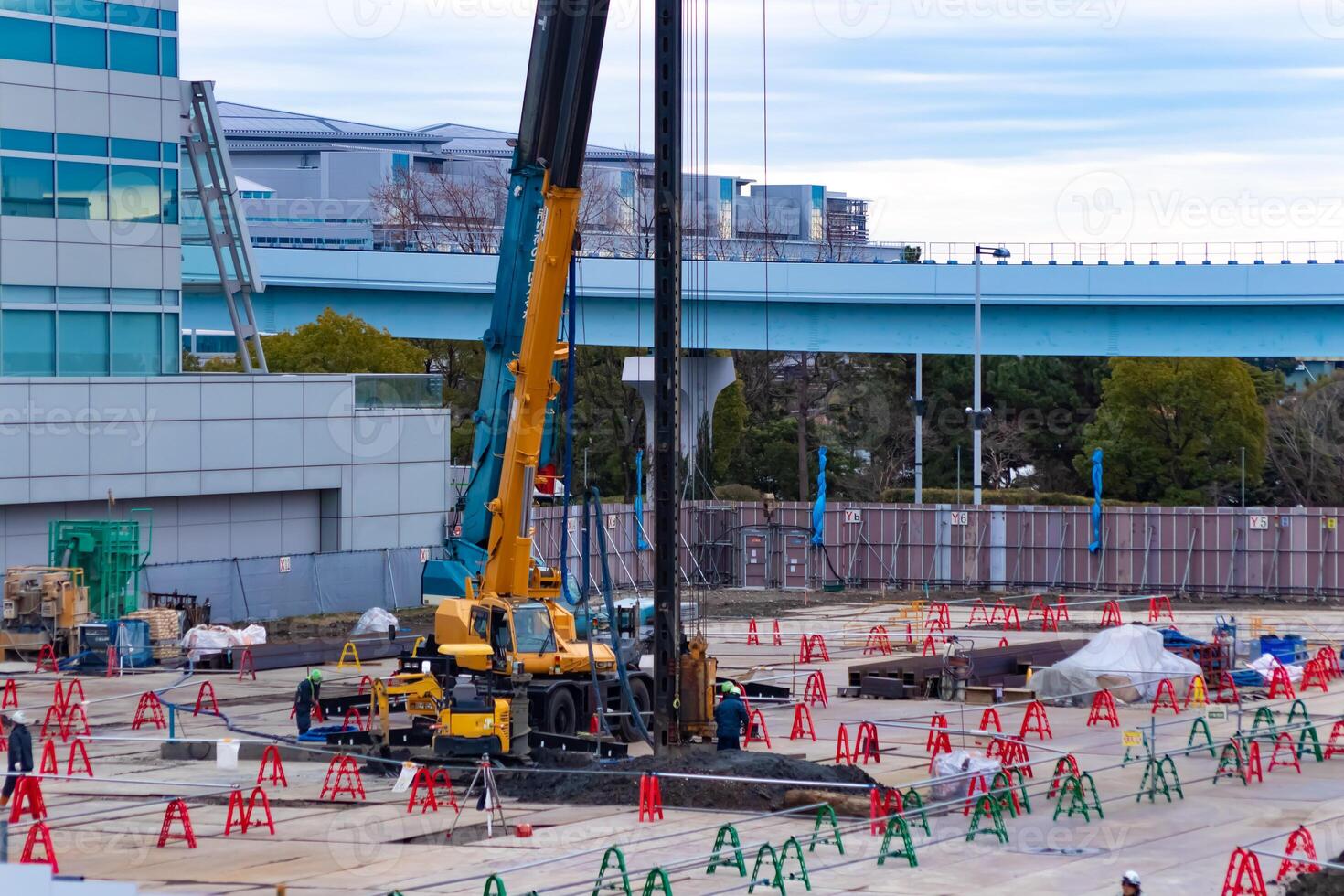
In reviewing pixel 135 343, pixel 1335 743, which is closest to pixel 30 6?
pixel 135 343

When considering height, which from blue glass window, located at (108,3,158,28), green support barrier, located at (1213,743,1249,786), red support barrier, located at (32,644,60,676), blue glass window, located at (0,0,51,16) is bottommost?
red support barrier, located at (32,644,60,676)

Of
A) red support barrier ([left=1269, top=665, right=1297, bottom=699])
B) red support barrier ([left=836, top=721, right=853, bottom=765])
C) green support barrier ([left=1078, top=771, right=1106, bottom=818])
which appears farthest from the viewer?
red support barrier ([left=1269, top=665, right=1297, bottom=699])

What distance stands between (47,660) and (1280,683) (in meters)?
25.4

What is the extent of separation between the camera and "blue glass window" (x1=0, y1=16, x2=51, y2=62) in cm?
4628

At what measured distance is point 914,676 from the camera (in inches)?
1396

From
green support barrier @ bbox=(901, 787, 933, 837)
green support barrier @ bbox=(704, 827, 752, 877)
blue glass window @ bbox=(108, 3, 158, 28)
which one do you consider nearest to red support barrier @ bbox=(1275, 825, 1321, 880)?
green support barrier @ bbox=(901, 787, 933, 837)

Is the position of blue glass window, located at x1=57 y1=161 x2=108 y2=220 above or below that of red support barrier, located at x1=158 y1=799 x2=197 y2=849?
above

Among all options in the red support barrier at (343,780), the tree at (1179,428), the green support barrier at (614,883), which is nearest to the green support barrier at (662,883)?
the green support barrier at (614,883)

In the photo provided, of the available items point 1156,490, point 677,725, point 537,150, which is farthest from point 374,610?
point 1156,490

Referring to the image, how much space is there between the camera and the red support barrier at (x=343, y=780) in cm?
2439

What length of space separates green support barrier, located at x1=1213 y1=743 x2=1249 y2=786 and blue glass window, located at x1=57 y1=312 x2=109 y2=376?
32226 mm

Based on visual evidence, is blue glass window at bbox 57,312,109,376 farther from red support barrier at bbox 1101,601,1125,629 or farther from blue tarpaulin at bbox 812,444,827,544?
red support barrier at bbox 1101,601,1125,629

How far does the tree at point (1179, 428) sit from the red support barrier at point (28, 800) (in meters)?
58.5

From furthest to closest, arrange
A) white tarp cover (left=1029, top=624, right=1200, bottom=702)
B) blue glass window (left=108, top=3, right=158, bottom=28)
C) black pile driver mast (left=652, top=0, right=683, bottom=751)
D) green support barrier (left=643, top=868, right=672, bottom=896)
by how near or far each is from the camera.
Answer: blue glass window (left=108, top=3, right=158, bottom=28)
white tarp cover (left=1029, top=624, right=1200, bottom=702)
black pile driver mast (left=652, top=0, right=683, bottom=751)
green support barrier (left=643, top=868, right=672, bottom=896)
